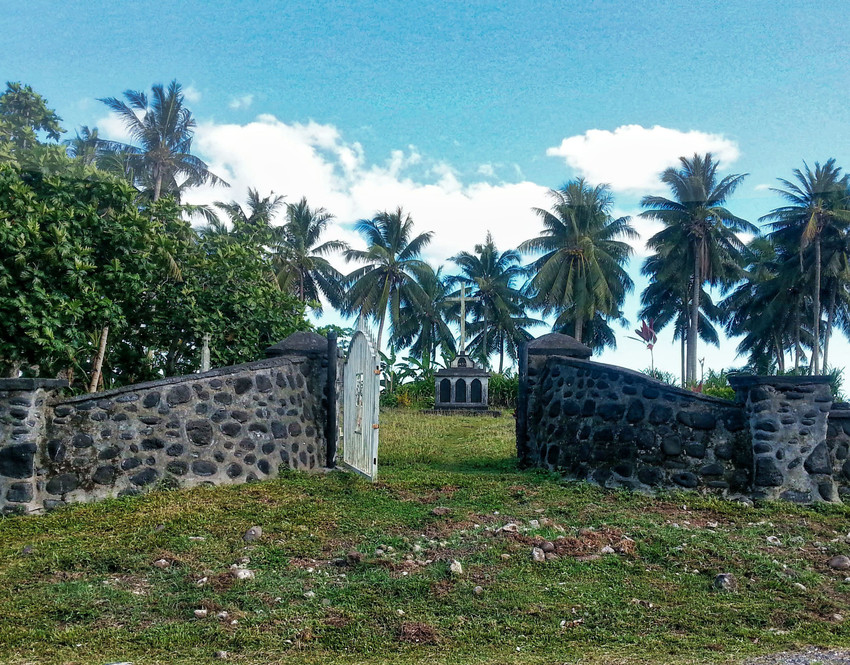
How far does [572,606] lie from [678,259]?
3683 centimetres

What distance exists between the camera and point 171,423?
8250 millimetres

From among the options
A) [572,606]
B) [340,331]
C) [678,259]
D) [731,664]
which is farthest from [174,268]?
[678,259]

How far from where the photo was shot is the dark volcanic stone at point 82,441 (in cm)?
761

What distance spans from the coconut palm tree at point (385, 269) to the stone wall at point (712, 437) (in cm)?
2873

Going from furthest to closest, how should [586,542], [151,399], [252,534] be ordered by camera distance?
[151,399]
[252,534]
[586,542]

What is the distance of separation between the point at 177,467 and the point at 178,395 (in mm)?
843

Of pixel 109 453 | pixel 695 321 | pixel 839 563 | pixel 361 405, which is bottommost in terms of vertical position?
pixel 839 563

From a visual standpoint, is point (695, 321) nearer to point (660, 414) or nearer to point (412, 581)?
point (660, 414)

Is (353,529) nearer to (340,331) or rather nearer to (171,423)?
(171,423)

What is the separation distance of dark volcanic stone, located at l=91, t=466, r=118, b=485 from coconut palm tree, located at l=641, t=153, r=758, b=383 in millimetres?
33976

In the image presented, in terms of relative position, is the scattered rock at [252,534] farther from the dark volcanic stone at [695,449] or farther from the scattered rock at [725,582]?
the dark volcanic stone at [695,449]

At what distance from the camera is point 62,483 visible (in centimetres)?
750

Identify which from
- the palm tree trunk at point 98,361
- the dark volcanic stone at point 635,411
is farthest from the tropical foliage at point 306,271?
the dark volcanic stone at point 635,411

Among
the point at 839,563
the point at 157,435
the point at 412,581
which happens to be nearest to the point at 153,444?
the point at 157,435
